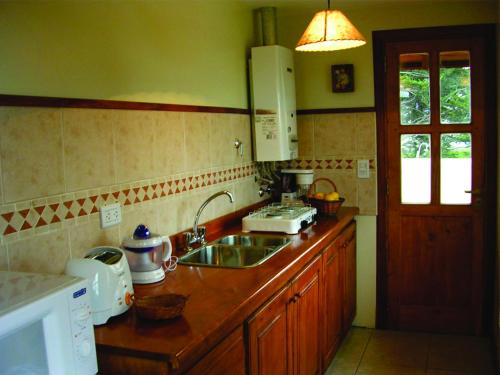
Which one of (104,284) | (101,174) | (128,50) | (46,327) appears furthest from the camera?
(128,50)

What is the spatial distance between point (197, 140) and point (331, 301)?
1.27 m

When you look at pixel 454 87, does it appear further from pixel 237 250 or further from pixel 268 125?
pixel 237 250

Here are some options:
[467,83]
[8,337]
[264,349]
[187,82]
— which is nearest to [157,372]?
[8,337]

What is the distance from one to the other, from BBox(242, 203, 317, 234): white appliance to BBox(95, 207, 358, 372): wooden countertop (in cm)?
28

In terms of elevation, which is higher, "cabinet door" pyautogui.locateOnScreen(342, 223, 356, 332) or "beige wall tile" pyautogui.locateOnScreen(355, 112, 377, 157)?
"beige wall tile" pyautogui.locateOnScreen(355, 112, 377, 157)

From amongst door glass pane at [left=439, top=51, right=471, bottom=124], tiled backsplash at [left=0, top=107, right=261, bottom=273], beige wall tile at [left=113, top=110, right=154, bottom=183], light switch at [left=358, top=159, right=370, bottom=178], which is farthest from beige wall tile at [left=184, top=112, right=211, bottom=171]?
door glass pane at [left=439, top=51, right=471, bottom=124]

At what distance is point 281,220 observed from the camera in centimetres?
312

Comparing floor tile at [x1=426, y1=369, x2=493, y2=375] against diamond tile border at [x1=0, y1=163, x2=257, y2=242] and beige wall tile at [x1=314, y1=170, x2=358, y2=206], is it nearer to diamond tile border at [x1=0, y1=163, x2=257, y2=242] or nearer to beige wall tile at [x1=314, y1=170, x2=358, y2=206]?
beige wall tile at [x1=314, y1=170, x2=358, y2=206]

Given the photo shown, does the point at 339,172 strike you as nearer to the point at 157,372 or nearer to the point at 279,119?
the point at 279,119

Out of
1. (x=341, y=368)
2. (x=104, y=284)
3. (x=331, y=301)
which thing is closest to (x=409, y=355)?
(x=341, y=368)

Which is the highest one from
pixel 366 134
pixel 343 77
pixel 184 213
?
pixel 343 77

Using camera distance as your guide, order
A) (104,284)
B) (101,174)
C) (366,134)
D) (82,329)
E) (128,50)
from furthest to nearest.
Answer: (366,134)
(128,50)
(101,174)
(104,284)
(82,329)

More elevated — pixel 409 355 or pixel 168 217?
pixel 168 217

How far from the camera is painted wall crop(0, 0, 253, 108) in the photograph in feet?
6.27
